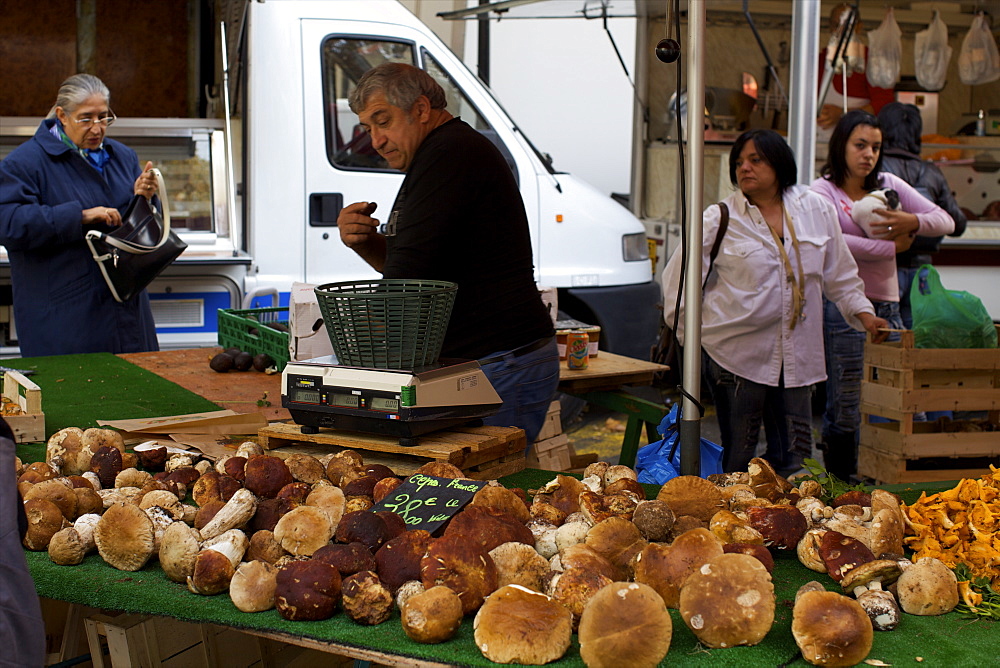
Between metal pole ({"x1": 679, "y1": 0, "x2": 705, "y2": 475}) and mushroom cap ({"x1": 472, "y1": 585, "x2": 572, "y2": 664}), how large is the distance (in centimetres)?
117

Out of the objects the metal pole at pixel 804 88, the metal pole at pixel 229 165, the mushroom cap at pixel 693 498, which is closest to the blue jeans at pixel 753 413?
the mushroom cap at pixel 693 498

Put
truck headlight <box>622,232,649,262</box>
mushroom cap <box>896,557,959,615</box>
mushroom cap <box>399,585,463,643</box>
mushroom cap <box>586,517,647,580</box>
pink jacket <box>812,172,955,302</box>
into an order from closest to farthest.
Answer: mushroom cap <box>399,585,463,643</box> → mushroom cap <box>896,557,959,615</box> → mushroom cap <box>586,517,647,580</box> → pink jacket <box>812,172,955,302</box> → truck headlight <box>622,232,649,262</box>

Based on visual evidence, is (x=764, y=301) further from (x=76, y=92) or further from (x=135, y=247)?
(x=76, y=92)

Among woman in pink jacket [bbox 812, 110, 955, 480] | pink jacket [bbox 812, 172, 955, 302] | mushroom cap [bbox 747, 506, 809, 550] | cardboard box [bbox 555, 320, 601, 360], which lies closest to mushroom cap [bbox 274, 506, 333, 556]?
mushroom cap [bbox 747, 506, 809, 550]

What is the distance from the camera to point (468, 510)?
1.89m

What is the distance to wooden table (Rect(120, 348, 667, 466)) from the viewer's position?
3.79 metres

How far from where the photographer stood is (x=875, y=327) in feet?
13.5

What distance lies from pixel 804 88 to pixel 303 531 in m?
4.87

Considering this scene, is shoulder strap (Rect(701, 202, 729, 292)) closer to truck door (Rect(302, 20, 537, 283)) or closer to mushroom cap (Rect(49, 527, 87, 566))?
truck door (Rect(302, 20, 537, 283))

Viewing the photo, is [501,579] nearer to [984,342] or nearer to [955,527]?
[955,527]

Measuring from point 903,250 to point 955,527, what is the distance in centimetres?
339

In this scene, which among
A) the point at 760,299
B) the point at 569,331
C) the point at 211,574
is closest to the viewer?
the point at 211,574

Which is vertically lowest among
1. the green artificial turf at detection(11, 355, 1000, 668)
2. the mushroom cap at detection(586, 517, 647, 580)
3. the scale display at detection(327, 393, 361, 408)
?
the green artificial turf at detection(11, 355, 1000, 668)

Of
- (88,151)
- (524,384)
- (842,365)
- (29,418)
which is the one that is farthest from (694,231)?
(88,151)
